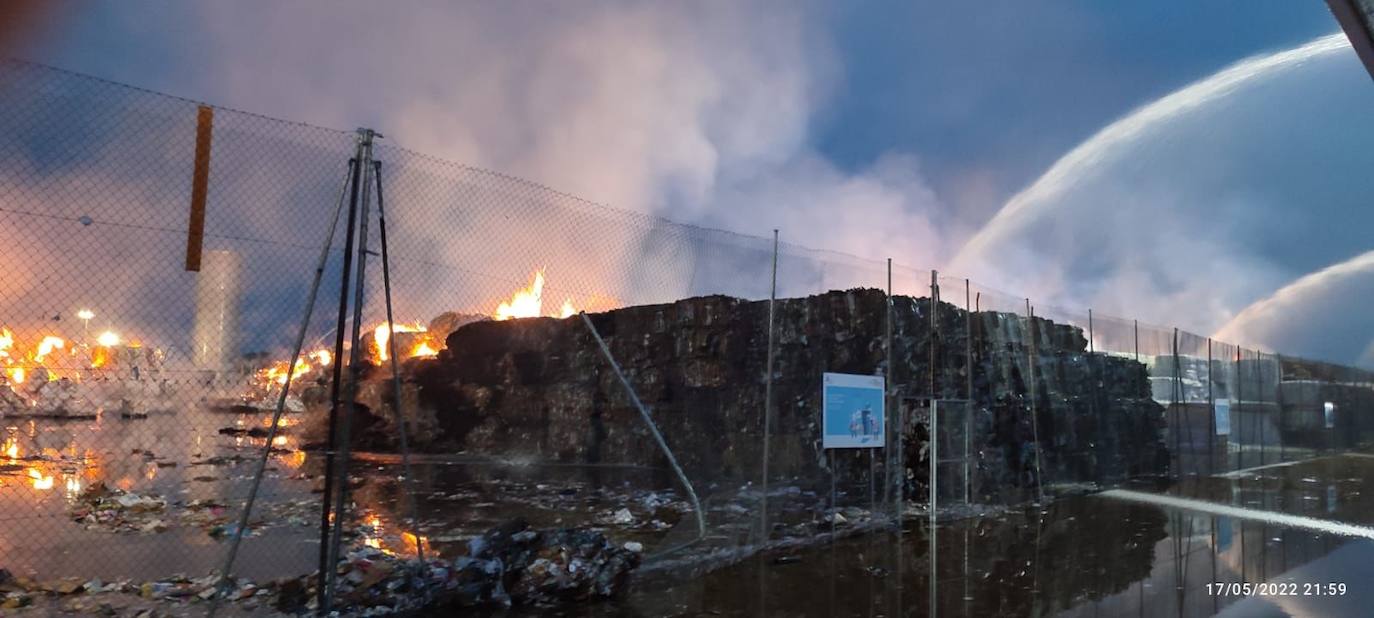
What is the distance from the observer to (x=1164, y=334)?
19875mm

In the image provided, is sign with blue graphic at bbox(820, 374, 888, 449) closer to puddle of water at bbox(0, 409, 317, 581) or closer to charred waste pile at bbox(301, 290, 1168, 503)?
charred waste pile at bbox(301, 290, 1168, 503)

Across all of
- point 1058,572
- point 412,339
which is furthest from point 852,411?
point 412,339

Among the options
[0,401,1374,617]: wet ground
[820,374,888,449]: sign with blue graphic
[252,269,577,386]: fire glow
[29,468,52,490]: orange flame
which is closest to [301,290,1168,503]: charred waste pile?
[820,374,888,449]: sign with blue graphic

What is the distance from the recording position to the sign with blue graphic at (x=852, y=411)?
9922 mm

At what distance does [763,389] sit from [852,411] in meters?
6.98

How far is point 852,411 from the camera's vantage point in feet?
33.8

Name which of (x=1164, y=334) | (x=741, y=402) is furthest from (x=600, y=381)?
(x=1164, y=334)

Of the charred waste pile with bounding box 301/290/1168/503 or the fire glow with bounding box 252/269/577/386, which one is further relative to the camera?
the charred waste pile with bounding box 301/290/1168/503

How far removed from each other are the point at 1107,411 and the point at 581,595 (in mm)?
15218

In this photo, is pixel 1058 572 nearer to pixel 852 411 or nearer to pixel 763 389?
pixel 852 411

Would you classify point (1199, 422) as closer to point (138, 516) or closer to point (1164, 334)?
point (1164, 334)

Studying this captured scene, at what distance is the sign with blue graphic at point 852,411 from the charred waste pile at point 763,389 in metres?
0.56

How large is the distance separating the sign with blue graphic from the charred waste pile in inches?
22.2

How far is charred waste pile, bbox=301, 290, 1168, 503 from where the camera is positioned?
583 inches
